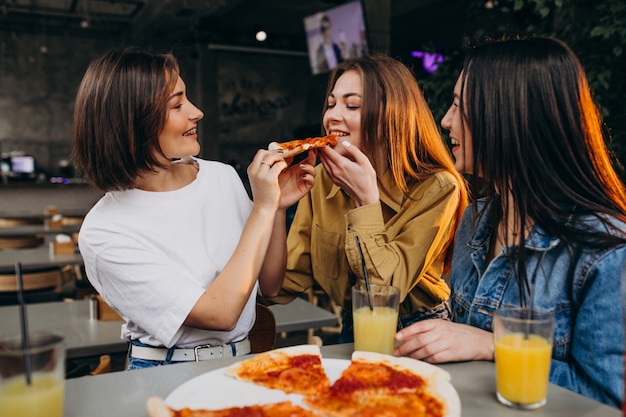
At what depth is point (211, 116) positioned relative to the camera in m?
13.6

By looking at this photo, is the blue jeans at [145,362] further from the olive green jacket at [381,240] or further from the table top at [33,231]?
the table top at [33,231]

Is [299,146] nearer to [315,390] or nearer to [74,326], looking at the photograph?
[315,390]

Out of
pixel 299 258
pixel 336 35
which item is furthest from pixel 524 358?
pixel 336 35

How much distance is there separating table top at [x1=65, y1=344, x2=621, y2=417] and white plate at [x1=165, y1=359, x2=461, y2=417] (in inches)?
3.5

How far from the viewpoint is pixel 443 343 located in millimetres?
1372

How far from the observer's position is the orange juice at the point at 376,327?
139 centimetres

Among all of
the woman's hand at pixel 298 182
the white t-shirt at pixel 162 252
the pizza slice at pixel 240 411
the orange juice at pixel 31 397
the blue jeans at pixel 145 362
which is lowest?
the blue jeans at pixel 145 362

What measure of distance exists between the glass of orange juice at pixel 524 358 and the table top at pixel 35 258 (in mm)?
3890

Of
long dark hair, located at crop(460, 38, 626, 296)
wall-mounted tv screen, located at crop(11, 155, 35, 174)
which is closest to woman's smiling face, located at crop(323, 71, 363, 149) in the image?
long dark hair, located at crop(460, 38, 626, 296)

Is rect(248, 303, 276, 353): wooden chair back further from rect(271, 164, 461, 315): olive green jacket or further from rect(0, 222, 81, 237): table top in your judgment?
rect(0, 222, 81, 237): table top

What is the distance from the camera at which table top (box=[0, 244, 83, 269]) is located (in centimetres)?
433

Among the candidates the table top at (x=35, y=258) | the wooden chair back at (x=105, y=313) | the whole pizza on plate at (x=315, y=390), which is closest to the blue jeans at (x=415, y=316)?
the whole pizza on plate at (x=315, y=390)

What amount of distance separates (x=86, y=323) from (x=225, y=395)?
1.84 meters

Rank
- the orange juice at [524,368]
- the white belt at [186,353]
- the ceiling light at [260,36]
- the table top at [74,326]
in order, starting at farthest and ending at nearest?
the ceiling light at [260,36] → the table top at [74,326] → the white belt at [186,353] → the orange juice at [524,368]
